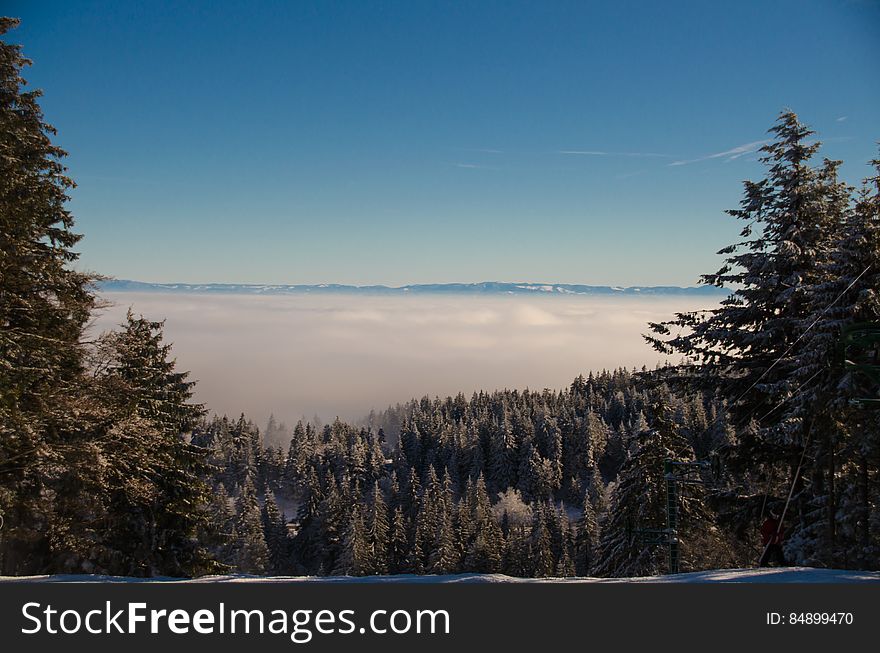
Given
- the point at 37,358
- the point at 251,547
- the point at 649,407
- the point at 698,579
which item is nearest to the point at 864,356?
the point at 649,407

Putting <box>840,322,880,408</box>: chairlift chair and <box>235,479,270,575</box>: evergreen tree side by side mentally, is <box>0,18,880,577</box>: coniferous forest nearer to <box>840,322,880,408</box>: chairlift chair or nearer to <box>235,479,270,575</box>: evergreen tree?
<box>840,322,880,408</box>: chairlift chair

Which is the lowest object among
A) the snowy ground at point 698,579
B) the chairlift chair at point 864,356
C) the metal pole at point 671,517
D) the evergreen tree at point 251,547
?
the evergreen tree at point 251,547

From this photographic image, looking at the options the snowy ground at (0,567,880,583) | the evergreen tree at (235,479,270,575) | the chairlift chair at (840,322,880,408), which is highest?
the chairlift chair at (840,322,880,408)

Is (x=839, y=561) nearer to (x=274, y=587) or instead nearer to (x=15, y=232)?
(x=274, y=587)

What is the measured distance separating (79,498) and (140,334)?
526cm

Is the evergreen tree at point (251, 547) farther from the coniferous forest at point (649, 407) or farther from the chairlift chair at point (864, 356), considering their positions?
the chairlift chair at point (864, 356)

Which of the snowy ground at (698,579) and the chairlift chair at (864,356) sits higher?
the chairlift chair at (864,356)

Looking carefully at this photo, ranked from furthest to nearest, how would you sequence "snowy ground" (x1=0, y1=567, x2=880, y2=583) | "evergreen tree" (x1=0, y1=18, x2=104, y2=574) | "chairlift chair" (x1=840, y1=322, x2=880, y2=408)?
"evergreen tree" (x1=0, y1=18, x2=104, y2=574) < "chairlift chair" (x1=840, y1=322, x2=880, y2=408) < "snowy ground" (x1=0, y1=567, x2=880, y2=583)

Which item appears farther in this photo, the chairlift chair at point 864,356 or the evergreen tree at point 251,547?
the evergreen tree at point 251,547

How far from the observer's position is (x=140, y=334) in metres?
16.8

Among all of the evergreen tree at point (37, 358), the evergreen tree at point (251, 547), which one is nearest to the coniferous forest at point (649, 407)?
A: the evergreen tree at point (37, 358)

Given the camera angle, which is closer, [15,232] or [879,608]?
[879,608]

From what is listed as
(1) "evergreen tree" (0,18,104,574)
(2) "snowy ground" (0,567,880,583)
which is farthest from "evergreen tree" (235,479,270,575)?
(2) "snowy ground" (0,567,880,583)

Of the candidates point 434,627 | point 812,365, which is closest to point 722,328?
point 812,365
